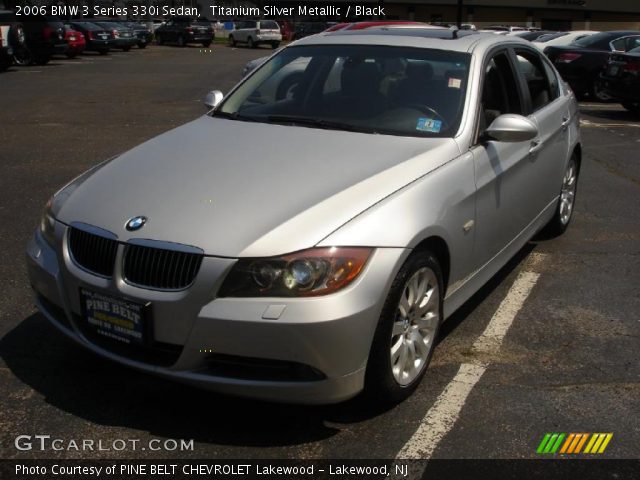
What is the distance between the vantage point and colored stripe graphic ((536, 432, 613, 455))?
3.20 metres

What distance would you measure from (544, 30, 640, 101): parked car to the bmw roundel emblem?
14.9 metres

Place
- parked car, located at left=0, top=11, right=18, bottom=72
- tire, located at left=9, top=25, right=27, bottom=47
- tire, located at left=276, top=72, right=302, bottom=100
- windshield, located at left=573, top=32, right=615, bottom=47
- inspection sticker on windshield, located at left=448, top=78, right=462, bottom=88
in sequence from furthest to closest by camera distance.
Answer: tire, located at left=9, top=25, right=27, bottom=47 → parked car, located at left=0, top=11, right=18, bottom=72 → windshield, located at left=573, top=32, right=615, bottom=47 → tire, located at left=276, top=72, right=302, bottom=100 → inspection sticker on windshield, located at left=448, top=78, right=462, bottom=88

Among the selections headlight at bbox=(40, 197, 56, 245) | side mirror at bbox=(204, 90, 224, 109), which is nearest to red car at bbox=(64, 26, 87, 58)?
side mirror at bbox=(204, 90, 224, 109)

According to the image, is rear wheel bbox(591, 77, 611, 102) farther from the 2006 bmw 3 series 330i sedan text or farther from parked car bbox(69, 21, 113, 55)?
parked car bbox(69, 21, 113, 55)

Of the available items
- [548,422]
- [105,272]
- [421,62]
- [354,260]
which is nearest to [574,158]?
[421,62]

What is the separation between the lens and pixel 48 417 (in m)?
3.35

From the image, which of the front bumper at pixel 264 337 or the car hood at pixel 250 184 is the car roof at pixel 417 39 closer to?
the car hood at pixel 250 184

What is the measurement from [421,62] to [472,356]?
176 cm

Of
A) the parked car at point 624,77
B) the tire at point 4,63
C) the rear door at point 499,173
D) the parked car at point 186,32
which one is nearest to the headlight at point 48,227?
the rear door at point 499,173

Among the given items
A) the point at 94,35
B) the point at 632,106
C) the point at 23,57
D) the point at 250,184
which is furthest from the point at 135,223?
the point at 94,35

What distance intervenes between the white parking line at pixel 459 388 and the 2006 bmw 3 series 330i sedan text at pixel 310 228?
21 centimetres

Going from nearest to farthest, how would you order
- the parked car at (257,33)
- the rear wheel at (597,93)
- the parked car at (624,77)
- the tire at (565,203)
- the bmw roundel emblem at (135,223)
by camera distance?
the bmw roundel emblem at (135,223), the tire at (565,203), the parked car at (624,77), the rear wheel at (597,93), the parked car at (257,33)

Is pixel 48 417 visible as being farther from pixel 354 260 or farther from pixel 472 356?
pixel 472 356

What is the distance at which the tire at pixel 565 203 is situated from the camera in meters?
6.04
